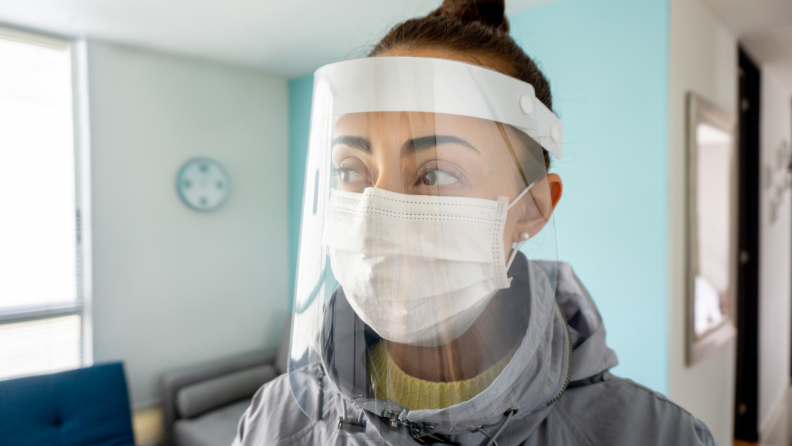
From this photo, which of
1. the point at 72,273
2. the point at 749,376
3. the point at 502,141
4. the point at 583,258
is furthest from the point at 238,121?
the point at 749,376

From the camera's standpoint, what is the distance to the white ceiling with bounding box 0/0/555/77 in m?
1.94

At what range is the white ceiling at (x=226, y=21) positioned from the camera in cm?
194

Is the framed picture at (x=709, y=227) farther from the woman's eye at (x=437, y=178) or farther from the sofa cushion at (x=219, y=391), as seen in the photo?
the sofa cushion at (x=219, y=391)

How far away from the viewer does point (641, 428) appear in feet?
1.98

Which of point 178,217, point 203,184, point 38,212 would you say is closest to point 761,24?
point 203,184

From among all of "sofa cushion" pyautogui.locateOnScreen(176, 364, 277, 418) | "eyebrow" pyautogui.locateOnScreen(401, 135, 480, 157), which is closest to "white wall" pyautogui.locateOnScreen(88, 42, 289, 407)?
"sofa cushion" pyautogui.locateOnScreen(176, 364, 277, 418)

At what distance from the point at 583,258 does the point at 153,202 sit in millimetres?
2434

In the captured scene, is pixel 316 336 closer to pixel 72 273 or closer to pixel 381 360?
pixel 381 360

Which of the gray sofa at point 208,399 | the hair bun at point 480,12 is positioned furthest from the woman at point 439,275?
the gray sofa at point 208,399

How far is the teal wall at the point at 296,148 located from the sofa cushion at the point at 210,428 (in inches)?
37.8

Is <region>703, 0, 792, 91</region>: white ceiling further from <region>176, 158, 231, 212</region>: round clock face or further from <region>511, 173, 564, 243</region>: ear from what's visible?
<region>176, 158, 231, 212</region>: round clock face

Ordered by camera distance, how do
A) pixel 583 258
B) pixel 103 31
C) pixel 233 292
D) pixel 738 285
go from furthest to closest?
1. pixel 233 292
2. pixel 738 285
3. pixel 103 31
4. pixel 583 258

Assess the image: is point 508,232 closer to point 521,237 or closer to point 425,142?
point 521,237

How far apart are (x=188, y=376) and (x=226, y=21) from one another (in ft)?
6.56
